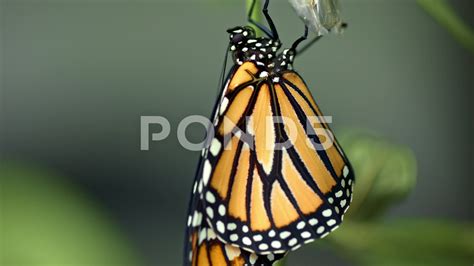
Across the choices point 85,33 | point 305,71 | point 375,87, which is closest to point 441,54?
point 375,87

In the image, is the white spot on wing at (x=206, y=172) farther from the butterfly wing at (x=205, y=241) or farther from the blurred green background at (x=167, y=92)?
the blurred green background at (x=167, y=92)

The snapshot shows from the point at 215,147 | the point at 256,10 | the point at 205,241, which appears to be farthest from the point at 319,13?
the point at 205,241

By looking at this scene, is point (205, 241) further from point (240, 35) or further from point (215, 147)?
point (240, 35)

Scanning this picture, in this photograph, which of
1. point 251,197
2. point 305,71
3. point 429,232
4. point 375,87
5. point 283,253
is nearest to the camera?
point 283,253

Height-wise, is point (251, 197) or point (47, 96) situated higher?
point (47, 96)

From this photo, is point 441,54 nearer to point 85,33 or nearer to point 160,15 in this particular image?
point 160,15

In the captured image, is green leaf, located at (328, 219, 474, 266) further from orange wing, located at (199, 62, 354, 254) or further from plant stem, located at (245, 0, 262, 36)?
plant stem, located at (245, 0, 262, 36)
